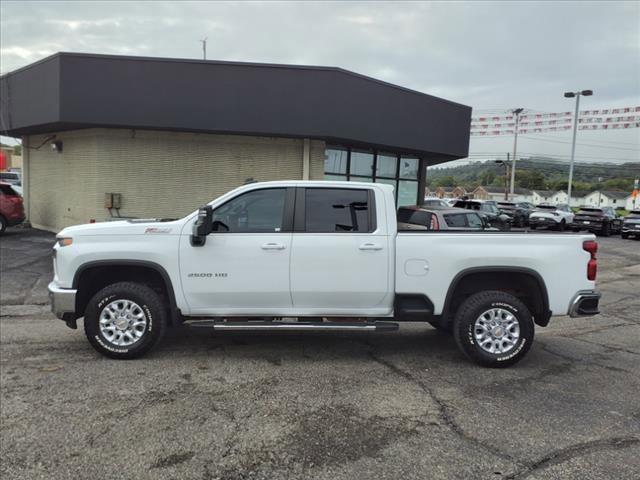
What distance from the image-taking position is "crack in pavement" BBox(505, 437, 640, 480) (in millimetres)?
3201

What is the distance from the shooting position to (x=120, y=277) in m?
5.49

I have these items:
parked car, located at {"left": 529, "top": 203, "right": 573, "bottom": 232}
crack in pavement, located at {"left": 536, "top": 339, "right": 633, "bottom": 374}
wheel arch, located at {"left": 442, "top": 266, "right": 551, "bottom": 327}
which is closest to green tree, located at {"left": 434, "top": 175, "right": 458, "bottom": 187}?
parked car, located at {"left": 529, "top": 203, "right": 573, "bottom": 232}

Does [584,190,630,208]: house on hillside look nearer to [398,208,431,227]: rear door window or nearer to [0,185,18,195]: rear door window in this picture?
[398,208,431,227]: rear door window

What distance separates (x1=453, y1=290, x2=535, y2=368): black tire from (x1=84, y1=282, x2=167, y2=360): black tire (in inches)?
127

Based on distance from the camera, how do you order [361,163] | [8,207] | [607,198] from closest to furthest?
[8,207]
[361,163]
[607,198]

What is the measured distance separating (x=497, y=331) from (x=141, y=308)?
12.5 feet

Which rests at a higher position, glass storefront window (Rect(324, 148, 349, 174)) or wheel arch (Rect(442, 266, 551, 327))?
glass storefront window (Rect(324, 148, 349, 174))

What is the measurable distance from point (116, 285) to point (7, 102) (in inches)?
572

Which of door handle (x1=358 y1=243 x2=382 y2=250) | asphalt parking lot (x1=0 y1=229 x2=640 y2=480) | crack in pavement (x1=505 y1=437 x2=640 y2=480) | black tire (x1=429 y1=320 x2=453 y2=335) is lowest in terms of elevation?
asphalt parking lot (x1=0 y1=229 x2=640 y2=480)

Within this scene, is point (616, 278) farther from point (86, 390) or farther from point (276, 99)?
point (86, 390)

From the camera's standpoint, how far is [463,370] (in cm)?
517

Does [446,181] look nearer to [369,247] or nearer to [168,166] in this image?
[168,166]

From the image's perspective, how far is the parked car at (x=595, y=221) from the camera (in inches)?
A: 1083

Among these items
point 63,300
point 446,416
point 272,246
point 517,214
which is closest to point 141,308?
point 63,300
